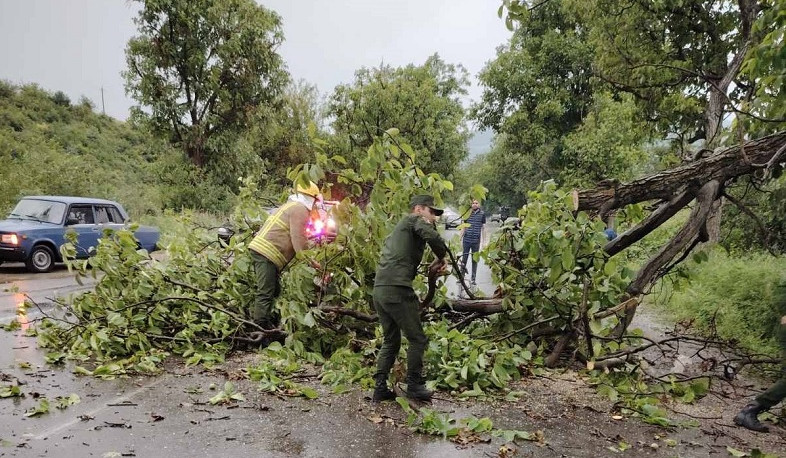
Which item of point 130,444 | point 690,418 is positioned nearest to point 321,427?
point 130,444

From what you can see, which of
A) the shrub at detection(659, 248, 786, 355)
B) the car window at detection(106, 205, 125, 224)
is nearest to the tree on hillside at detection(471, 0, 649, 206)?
the shrub at detection(659, 248, 786, 355)

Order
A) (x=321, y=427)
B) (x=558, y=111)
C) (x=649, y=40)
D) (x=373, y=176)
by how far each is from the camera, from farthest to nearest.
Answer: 1. (x=558, y=111)
2. (x=649, y=40)
3. (x=373, y=176)
4. (x=321, y=427)

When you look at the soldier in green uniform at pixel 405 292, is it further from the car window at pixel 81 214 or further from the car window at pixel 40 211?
the car window at pixel 81 214

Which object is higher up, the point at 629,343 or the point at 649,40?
the point at 649,40

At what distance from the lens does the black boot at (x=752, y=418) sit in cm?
430

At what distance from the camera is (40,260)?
37.2 ft

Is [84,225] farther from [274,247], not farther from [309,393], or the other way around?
[309,393]

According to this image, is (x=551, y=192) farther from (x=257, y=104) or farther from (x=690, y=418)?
(x=257, y=104)

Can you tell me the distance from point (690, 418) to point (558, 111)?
57.7ft

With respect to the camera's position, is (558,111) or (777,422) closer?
(777,422)

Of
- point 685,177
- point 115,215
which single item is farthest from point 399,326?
point 115,215

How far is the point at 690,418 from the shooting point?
14.6 ft

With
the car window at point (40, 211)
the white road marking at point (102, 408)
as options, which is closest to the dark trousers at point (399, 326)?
the white road marking at point (102, 408)

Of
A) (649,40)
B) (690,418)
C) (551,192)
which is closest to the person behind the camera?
(690,418)
